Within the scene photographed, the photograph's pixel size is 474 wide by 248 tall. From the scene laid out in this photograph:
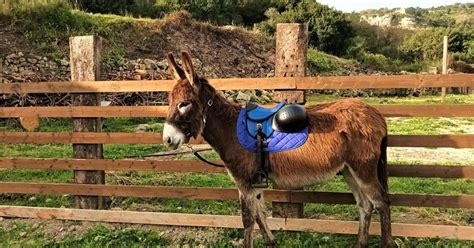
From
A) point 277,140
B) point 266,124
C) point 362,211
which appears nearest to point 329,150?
point 277,140

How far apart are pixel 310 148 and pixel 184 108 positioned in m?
1.18

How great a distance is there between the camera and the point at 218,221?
5277mm

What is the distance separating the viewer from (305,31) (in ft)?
16.9

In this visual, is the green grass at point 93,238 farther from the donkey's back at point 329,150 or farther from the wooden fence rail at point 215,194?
the donkey's back at point 329,150

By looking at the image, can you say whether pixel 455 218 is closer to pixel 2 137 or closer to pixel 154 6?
pixel 2 137

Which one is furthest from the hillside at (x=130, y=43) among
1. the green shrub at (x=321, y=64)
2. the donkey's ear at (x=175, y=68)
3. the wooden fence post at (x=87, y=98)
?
the donkey's ear at (x=175, y=68)

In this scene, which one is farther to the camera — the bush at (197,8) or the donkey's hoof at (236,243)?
the bush at (197,8)

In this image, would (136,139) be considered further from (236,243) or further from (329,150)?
(329,150)

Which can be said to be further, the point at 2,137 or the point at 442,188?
the point at 442,188

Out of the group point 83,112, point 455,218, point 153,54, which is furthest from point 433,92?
point 83,112

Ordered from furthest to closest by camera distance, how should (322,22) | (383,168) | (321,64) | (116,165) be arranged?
(322,22)
(321,64)
(116,165)
(383,168)

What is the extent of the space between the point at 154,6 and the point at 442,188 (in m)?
28.2

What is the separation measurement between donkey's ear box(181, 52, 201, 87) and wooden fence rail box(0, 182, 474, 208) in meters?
1.64

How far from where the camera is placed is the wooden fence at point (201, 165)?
Result: 4707 mm
